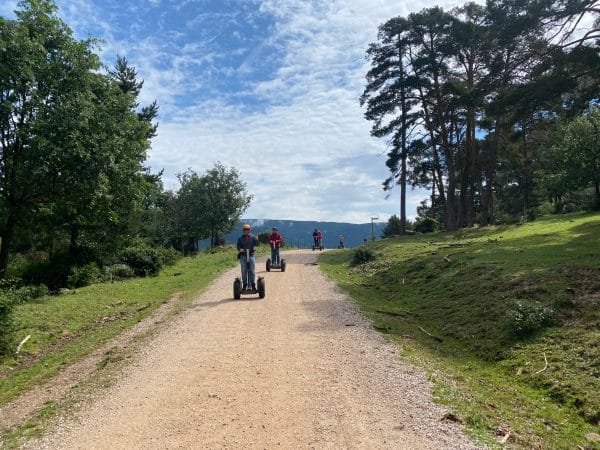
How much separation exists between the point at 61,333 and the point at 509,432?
11.0 m

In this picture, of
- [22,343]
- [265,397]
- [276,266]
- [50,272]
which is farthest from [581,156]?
[50,272]

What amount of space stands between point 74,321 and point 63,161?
7583 millimetres

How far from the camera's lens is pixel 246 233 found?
576 inches

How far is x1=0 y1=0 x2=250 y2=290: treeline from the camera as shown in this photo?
55.9 ft

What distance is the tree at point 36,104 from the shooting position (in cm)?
1669

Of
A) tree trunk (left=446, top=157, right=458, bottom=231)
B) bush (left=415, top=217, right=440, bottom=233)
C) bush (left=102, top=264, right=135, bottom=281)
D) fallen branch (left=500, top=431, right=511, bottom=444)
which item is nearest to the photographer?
fallen branch (left=500, top=431, right=511, bottom=444)

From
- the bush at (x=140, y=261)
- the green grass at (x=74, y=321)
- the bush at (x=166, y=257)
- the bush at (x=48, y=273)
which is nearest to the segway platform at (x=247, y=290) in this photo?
the green grass at (x=74, y=321)

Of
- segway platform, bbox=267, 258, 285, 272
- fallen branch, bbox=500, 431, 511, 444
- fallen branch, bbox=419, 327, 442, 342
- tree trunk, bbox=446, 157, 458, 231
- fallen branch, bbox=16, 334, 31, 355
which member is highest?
tree trunk, bbox=446, 157, 458, 231

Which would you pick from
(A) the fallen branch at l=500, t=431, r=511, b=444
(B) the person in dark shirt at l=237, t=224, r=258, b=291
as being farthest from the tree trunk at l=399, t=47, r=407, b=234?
(A) the fallen branch at l=500, t=431, r=511, b=444

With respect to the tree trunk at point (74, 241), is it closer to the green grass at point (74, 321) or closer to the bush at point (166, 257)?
the bush at point (166, 257)

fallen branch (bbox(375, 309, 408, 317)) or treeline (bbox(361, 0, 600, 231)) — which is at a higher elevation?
treeline (bbox(361, 0, 600, 231))

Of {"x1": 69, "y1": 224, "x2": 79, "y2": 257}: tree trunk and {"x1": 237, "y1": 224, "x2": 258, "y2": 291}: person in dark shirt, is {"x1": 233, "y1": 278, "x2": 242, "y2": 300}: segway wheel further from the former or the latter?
{"x1": 69, "y1": 224, "x2": 79, "y2": 257}: tree trunk

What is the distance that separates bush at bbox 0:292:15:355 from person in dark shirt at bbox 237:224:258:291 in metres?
6.33

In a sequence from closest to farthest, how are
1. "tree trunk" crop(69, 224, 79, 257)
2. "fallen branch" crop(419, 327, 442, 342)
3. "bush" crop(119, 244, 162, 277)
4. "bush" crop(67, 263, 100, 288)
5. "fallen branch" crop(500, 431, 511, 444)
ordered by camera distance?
"fallen branch" crop(500, 431, 511, 444) → "fallen branch" crop(419, 327, 442, 342) → "bush" crop(67, 263, 100, 288) → "tree trunk" crop(69, 224, 79, 257) → "bush" crop(119, 244, 162, 277)
